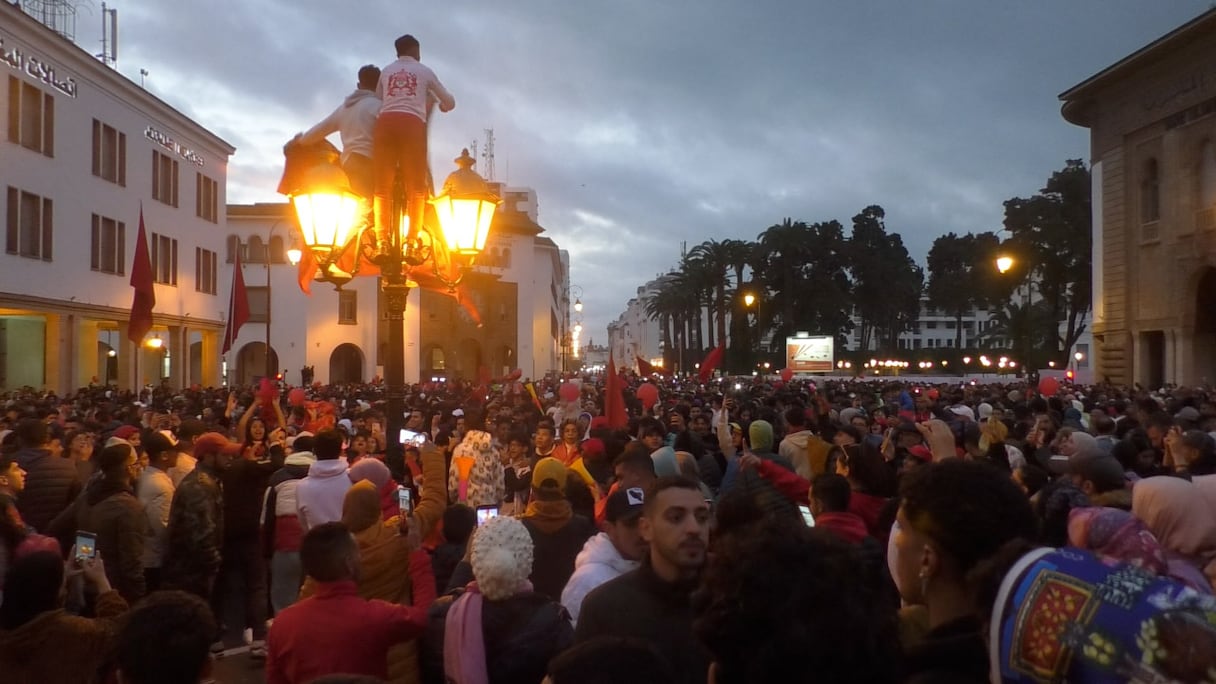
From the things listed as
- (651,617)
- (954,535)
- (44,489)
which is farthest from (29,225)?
(954,535)

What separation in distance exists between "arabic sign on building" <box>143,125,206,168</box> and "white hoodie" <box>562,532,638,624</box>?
114 feet

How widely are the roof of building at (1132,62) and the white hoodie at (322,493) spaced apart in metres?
33.5

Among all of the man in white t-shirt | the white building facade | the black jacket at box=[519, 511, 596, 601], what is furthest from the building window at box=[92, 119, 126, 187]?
the black jacket at box=[519, 511, 596, 601]

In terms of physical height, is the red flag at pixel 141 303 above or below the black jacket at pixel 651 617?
above

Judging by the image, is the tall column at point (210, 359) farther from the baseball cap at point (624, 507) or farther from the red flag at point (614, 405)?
the baseball cap at point (624, 507)

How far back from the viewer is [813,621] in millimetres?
1966

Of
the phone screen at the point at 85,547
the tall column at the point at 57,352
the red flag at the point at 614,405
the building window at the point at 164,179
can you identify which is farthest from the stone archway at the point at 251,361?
the phone screen at the point at 85,547

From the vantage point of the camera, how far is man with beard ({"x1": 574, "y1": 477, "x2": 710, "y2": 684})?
10.5ft

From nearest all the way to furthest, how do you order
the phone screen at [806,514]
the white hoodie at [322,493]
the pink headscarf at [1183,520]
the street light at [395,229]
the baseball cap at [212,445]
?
the pink headscarf at [1183,520] → the phone screen at [806,514] → the white hoodie at [322,493] → the baseball cap at [212,445] → the street light at [395,229]

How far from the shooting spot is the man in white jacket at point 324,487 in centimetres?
633

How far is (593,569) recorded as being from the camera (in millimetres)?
4074

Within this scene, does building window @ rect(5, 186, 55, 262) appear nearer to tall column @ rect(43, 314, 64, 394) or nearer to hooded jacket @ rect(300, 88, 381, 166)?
tall column @ rect(43, 314, 64, 394)

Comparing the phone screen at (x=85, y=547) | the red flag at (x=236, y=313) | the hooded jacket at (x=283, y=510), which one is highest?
the red flag at (x=236, y=313)

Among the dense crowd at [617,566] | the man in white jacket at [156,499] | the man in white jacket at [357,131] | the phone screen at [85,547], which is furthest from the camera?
the man in white jacket at [357,131]
